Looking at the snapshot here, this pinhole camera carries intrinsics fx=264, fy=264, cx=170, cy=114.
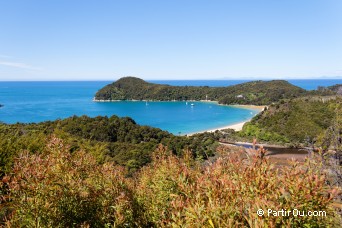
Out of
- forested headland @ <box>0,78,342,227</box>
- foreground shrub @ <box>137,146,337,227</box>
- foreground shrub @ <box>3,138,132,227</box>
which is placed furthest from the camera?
foreground shrub @ <box>3,138,132,227</box>

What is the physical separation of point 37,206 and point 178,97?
568 feet

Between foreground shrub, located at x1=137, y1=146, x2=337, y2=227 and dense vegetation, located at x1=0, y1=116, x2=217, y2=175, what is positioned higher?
foreground shrub, located at x1=137, y1=146, x2=337, y2=227

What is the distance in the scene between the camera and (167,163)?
7914 millimetres

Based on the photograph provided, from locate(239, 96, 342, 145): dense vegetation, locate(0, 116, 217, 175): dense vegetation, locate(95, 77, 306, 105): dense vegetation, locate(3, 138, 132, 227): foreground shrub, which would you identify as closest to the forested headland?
locate(3, 138, 132, 227): foreground shrub

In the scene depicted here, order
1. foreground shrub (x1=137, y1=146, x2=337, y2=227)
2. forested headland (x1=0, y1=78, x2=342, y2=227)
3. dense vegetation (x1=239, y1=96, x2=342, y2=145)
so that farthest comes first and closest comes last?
dense vegetation (x1=239, y1=96, x2=342, y2=145), forested headland (x1=0, y1=78, x2=342, y2=227), foreground shrub (x1=137, y1=146, x2=337, y2=227)

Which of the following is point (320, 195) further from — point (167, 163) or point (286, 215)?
point (167, 163)

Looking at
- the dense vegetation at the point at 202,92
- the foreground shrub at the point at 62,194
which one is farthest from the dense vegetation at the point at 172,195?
the dense vegetation at the point at 202,92

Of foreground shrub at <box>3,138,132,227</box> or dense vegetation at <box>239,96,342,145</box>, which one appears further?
dense vegetation at <box>239,96,342,145</box>

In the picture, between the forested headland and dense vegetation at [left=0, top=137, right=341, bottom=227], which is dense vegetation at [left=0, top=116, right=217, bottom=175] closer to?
the forested headland

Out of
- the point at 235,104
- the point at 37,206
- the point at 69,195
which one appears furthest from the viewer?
the point at 235,104

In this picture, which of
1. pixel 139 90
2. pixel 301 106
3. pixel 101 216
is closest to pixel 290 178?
pixel 101 216

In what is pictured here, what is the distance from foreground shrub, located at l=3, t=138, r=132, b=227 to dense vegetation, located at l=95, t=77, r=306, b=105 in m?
141

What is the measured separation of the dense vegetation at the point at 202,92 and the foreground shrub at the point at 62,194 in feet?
462

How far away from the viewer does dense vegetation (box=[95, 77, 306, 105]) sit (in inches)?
5777
